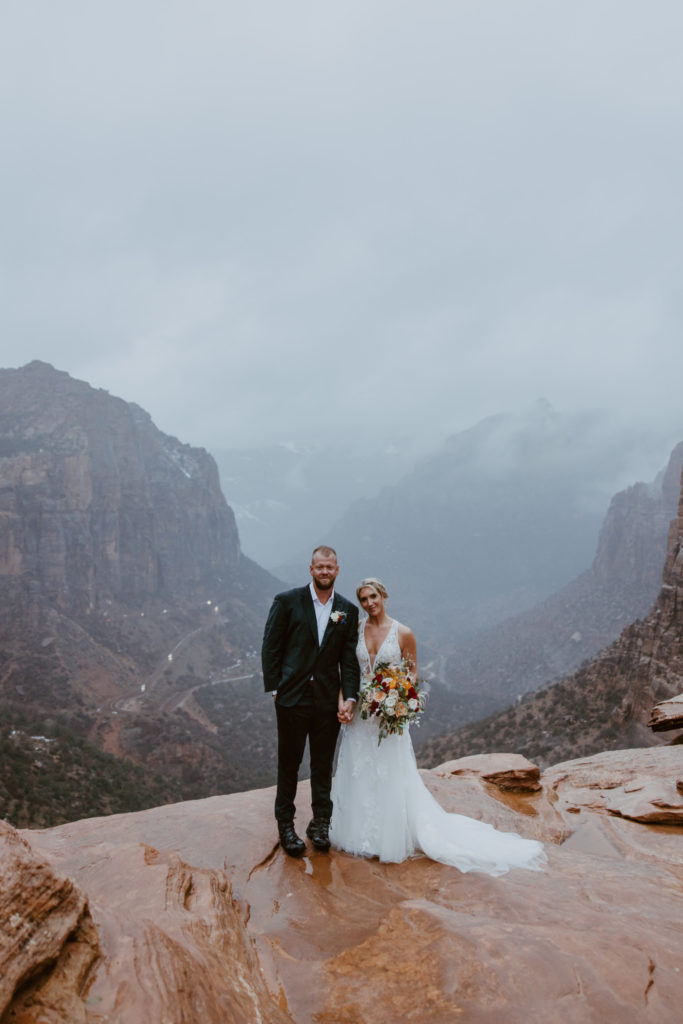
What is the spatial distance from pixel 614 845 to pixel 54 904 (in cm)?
735

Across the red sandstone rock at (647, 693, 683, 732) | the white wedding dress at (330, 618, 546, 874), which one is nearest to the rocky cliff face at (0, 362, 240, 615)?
the red sandstone rock at (647, 693, 683, 732)

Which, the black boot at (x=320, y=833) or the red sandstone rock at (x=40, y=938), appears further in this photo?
the black boot at (x=320, y=833)

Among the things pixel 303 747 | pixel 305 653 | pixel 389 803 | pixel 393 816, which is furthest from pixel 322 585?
pixel 393 816

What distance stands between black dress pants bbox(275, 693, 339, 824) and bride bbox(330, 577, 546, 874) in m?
0.20

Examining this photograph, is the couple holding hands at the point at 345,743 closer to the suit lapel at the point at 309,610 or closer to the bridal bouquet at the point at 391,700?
the suit lapel at the point at 309,610

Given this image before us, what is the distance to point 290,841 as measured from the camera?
6227mm

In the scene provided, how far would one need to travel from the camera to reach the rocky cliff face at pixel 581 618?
105062mm

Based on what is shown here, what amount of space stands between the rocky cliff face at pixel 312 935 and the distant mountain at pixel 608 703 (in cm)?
2532

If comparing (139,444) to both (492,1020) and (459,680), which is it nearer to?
(459,680)

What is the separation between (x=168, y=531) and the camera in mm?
144500

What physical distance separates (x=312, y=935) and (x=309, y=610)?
2988 mm

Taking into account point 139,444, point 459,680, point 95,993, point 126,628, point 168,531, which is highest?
point 139,444

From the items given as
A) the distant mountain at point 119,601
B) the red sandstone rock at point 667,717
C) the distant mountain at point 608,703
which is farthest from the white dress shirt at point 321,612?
the distant mountain at point 119,601

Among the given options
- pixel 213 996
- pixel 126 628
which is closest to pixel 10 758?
pixel 213 996
